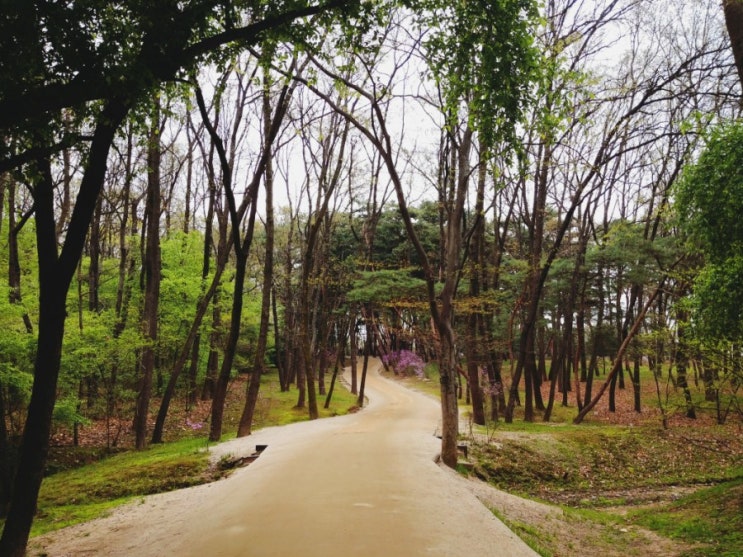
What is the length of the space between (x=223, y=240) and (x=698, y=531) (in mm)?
17966

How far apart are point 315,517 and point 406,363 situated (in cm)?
2662

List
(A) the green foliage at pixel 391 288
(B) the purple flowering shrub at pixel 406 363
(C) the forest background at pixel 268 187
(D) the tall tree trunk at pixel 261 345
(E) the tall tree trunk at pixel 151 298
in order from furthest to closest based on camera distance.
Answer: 1. (B) the purple flowering shrub at pixel 406 363
2. (A) the green foliage at pixel 391 288
3. (E) the tall tree trunk at pixel 151 298
4. (D) the tall tree trunk at pixel 261 345
5. (C) the forest background at pixel 268 187

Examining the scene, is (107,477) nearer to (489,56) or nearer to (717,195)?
(489,56)

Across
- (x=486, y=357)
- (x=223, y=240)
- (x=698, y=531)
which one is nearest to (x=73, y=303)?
(x=223, y=240)

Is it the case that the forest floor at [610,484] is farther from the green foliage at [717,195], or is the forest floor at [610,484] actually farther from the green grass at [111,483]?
the green foliage at [717,195]

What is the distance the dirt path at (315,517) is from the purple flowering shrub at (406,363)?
21096 mm

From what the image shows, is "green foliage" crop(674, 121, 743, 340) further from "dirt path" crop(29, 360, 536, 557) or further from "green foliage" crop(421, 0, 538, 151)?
"dirt path" crop(29, 360, 536, 557)

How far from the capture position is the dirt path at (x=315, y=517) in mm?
5214

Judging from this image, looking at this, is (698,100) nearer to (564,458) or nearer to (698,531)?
(564,458)

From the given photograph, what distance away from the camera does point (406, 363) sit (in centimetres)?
3228

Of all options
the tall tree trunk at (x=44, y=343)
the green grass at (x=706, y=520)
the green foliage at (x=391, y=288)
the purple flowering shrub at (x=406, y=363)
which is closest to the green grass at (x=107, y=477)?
the tall tree trunk at (x=44, y=343)

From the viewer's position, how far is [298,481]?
26.1ft

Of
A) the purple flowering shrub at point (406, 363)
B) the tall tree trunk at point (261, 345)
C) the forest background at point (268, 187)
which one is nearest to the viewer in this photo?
the forest background at point (268, 187)

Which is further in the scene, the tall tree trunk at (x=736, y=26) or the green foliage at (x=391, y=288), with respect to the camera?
the green foliage at (x=391, y=288)
